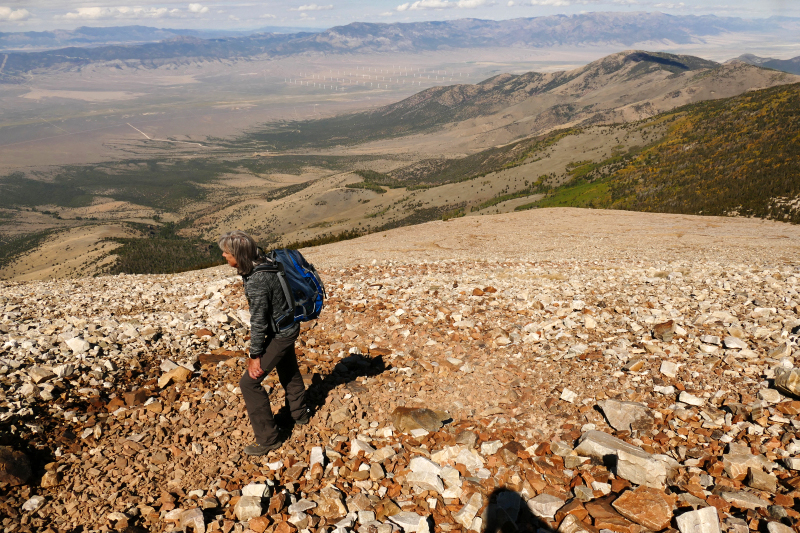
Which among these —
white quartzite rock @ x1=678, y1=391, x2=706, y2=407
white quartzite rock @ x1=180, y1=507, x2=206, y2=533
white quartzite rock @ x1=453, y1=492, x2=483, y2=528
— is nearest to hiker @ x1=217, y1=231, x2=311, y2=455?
white quartzite rock @ x1=180, y1=507, x2=206, y2=533

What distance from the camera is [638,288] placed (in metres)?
11.2

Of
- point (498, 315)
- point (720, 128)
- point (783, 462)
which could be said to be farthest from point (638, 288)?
point (720, 128)

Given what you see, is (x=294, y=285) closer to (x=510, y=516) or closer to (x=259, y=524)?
(x=259, y=524)

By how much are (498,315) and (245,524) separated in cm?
675

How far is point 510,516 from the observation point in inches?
176

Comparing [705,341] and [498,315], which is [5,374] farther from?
[705,341]

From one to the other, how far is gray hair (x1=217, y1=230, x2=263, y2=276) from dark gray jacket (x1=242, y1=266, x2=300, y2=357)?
0.41 ft

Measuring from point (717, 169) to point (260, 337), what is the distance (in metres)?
65.2

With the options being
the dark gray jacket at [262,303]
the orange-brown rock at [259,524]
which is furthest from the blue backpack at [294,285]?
the orange-brown rock at [259,524]

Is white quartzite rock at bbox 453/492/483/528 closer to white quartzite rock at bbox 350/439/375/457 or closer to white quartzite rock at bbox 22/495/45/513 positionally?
white quartzite rock at bbox 350/439/375/457

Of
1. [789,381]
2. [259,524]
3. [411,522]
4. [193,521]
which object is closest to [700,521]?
[411,522]

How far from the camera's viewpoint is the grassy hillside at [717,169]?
43.2m

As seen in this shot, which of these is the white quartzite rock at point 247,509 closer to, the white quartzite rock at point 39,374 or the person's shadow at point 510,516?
the person's shadow at point 510,516

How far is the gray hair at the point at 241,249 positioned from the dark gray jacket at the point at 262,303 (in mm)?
126
